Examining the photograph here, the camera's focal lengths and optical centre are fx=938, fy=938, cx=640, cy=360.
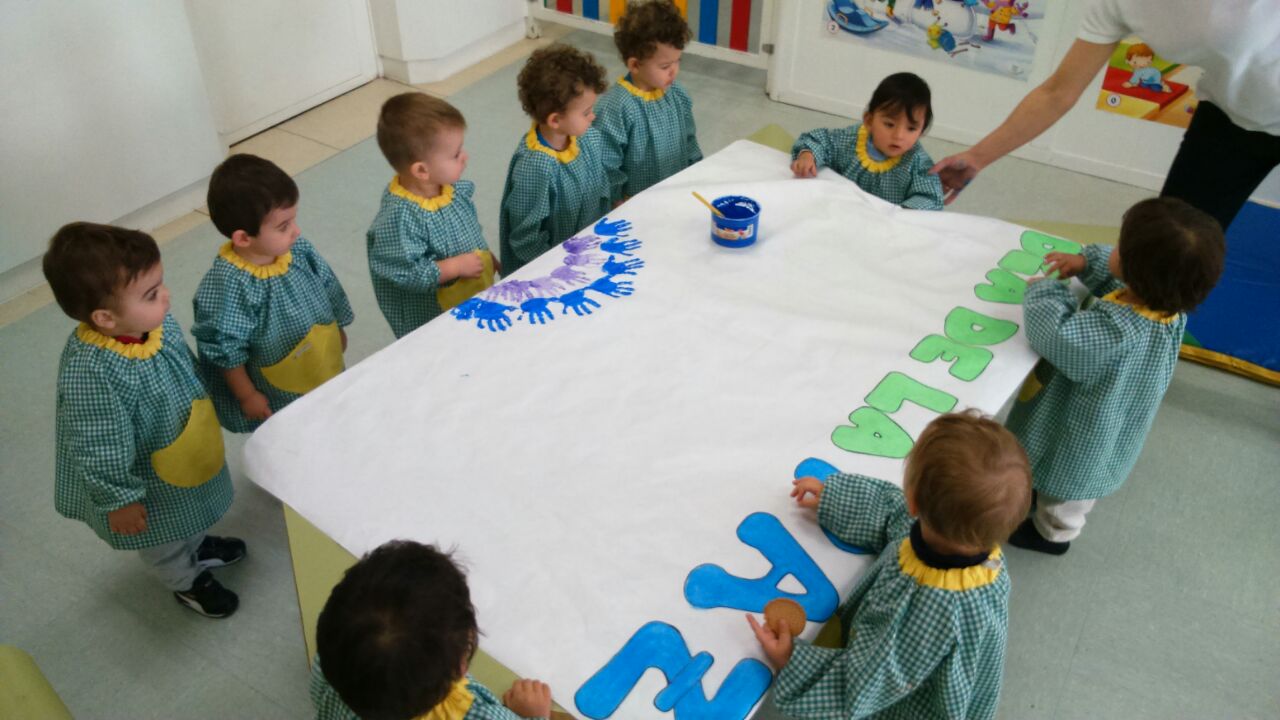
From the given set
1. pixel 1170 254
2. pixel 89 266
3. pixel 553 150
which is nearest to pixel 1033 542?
pixel 1170 254

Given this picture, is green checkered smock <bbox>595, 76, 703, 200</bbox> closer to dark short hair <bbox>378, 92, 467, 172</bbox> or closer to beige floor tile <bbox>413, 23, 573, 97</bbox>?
dark short hair <bbox>378, 92, 467, 172</bbox>

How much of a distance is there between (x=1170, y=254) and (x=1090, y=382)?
0.29 meters

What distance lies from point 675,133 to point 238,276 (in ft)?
4.09

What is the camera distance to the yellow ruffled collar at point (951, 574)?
1.25 m

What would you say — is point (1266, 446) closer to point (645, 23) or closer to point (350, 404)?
point (645, 23)

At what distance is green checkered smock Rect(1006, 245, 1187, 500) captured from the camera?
5.67 feet

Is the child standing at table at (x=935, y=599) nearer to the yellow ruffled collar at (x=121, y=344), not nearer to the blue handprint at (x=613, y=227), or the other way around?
the blue handprint at (x=613, y=227)

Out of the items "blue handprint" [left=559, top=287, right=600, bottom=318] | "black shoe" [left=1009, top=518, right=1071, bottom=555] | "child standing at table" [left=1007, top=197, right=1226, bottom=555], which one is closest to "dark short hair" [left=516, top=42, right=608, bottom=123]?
"blue handprint" [left=559, top=287, right=600, bottom=318]

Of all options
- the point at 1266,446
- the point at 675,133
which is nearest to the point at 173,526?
the point at 675,133

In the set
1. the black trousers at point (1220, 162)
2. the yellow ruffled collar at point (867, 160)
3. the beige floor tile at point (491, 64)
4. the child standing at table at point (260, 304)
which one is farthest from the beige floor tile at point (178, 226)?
the black trousers at point (1220, 162)

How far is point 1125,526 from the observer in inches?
88.2

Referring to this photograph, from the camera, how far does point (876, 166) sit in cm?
232

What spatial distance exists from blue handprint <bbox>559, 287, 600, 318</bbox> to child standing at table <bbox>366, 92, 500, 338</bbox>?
0.30 m

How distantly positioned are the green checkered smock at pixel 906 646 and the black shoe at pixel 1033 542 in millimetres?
904
